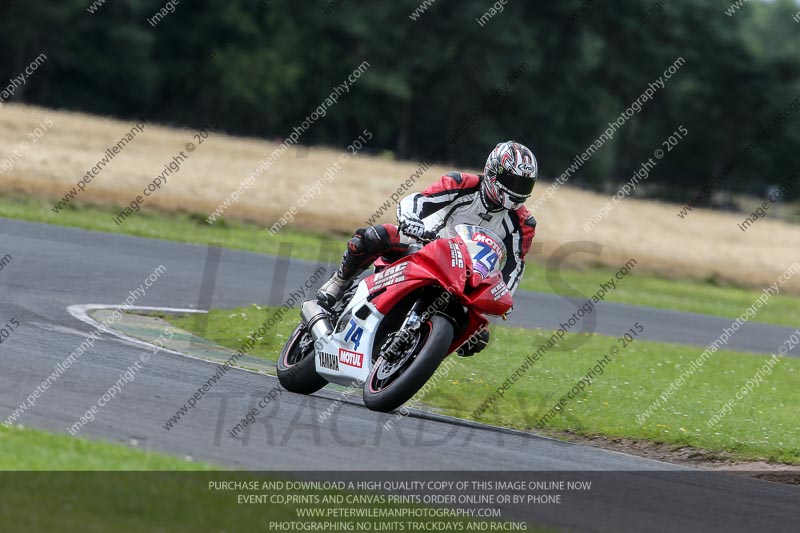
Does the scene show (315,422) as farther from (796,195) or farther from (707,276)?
(796,195)

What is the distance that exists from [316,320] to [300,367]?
43 cm

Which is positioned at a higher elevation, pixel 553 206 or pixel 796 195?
pixel 796 195

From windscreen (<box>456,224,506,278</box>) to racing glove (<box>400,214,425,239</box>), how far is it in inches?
10.6

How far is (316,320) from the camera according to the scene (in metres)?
9.38

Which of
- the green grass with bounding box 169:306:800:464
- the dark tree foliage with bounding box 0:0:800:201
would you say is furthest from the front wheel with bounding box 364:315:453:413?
the dark tree foliage with bounding box 0:0:800:201

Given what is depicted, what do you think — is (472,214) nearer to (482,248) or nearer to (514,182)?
(514,182)

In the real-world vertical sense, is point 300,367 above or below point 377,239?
below

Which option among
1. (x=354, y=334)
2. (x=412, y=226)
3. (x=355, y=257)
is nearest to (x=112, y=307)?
(x=355, y=257)

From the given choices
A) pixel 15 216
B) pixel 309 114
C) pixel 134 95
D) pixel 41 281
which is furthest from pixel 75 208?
pixel 309 114

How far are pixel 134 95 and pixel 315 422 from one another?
62.3m

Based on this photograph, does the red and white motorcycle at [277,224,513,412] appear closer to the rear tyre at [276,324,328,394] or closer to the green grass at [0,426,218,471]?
the rear tyre at [276,324,328,394]

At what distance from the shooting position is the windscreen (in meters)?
8.69

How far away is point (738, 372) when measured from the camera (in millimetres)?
16078

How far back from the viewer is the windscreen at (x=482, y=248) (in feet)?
28.5
